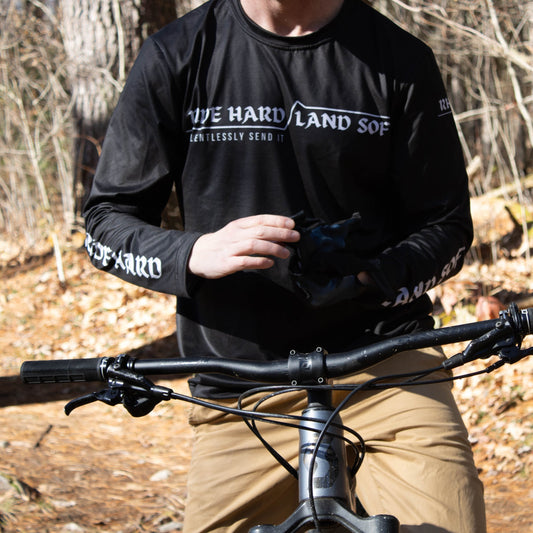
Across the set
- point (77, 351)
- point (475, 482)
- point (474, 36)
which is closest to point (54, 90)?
point (77, 351)

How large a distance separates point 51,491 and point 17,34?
824 centimetres

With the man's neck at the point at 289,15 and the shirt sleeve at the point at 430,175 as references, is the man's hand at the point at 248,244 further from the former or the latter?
the man's neck at the point at 289,15

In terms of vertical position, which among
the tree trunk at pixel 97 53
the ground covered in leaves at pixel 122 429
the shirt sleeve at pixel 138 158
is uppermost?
the tree trunk at pixel 97 53

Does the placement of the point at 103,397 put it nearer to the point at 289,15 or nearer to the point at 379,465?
the point at 379,465

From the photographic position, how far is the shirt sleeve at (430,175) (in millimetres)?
2555

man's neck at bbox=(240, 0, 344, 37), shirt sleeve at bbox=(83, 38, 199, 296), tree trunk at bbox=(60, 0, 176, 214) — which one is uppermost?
tree trunk at bbox=(60, 0, 176, 214)

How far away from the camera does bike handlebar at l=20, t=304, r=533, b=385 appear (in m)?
1.75

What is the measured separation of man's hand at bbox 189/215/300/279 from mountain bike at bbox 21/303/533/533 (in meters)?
0.25

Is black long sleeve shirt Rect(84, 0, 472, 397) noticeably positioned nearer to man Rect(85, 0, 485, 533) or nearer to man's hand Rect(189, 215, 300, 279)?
man Rect(85, 0, 485, 533)

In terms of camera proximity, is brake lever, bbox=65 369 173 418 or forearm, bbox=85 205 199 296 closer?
brake lever, bbox=65 369 173 418

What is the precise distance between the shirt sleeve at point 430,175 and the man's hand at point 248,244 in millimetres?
710

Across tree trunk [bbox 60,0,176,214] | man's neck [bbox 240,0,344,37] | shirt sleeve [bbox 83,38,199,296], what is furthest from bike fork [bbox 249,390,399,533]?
tree trunk [bbox 60,0,176,214]

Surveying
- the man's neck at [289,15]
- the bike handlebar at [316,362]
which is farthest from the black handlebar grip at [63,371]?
the man's neck at [289,15]

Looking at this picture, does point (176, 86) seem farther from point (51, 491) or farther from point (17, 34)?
point (17, 34)
